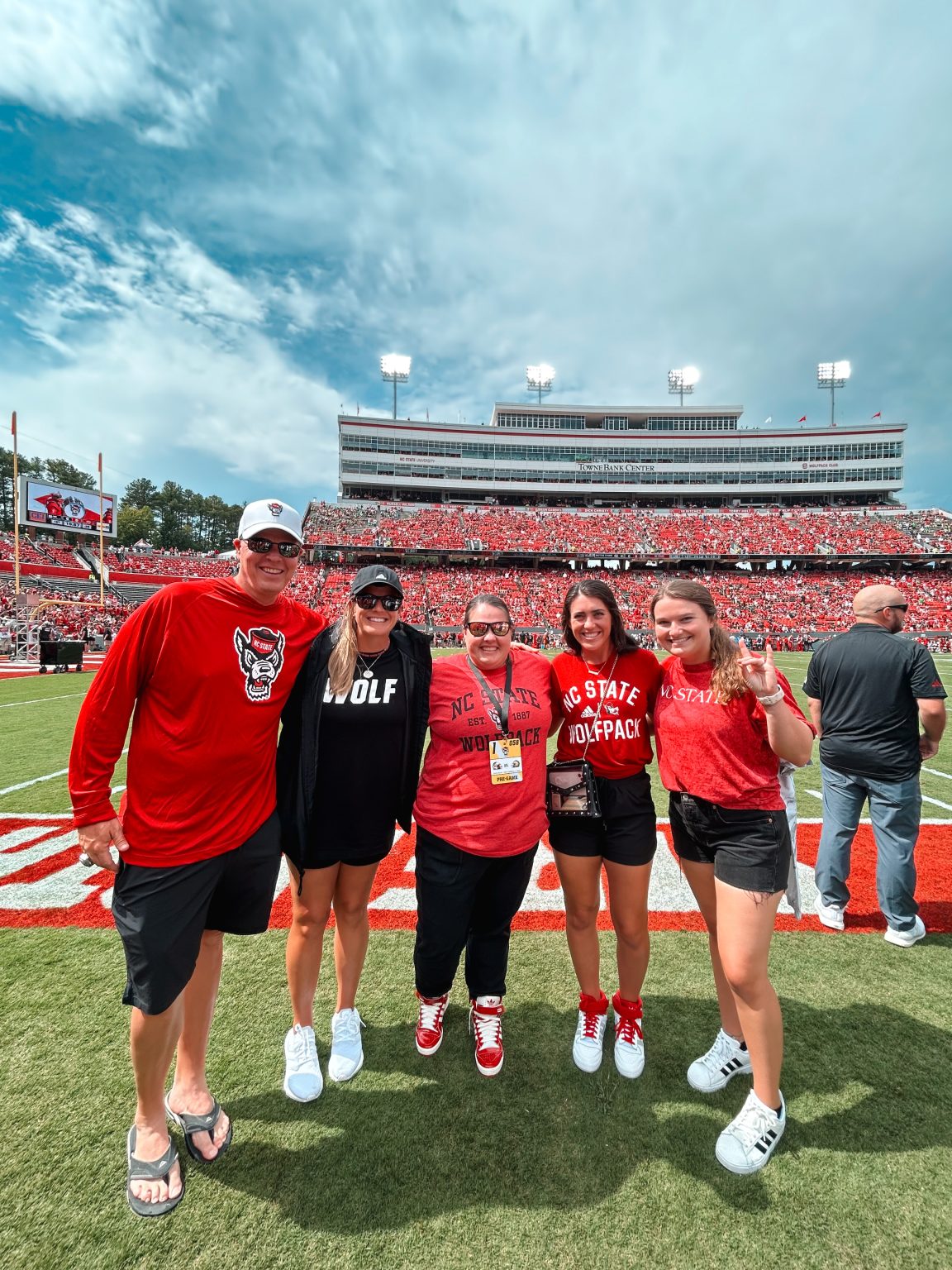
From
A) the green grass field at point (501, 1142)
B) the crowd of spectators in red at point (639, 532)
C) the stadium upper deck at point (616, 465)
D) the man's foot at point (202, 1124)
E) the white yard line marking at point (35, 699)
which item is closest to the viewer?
the green grass field at point (501, 1142)

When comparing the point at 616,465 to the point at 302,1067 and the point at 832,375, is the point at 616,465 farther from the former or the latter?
the point at 302,1067

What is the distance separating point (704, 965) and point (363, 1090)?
213 centimetres

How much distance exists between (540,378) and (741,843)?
7194cm

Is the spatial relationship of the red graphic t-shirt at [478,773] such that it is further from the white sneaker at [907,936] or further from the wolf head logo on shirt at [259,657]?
the white sneaker at [907,936]

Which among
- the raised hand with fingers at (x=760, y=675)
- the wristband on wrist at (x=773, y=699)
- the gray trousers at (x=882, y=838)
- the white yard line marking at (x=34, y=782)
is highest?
the raised hand with fingers at (x=760, y=675)

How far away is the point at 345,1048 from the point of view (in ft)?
8.21

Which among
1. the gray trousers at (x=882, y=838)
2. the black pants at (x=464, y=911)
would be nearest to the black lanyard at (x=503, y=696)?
the black pants at (x=464, y=911)

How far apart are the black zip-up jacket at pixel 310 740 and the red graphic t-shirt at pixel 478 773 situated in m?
0.08

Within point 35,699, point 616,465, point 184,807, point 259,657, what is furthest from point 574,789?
point 616,465

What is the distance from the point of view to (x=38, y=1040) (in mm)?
2623

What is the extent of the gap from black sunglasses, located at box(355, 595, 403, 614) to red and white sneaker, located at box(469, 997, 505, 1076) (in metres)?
1.98

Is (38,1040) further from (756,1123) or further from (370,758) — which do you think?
(756,1123)

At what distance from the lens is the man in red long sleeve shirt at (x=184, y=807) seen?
1.91 m

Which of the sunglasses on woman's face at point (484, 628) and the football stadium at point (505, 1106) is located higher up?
the sunglasses on woman's face at point (484, 628)
